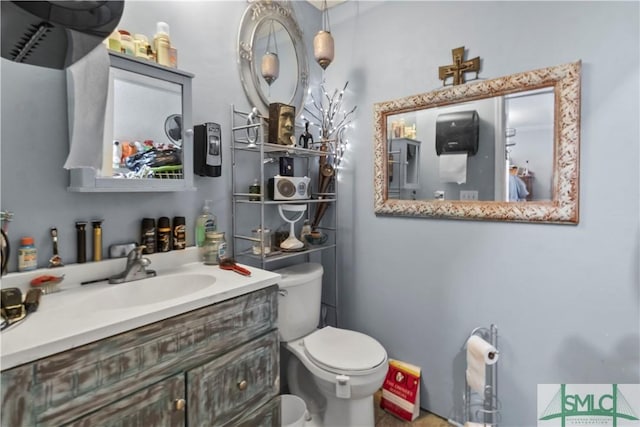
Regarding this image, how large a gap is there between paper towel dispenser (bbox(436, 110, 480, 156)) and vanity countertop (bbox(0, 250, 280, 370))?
1105 mm

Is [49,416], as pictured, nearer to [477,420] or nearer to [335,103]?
[477,420]

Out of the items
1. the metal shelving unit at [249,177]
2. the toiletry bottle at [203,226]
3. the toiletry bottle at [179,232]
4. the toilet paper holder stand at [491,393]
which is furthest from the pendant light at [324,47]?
the toilet paper holder stand at [491,393]

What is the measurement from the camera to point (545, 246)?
1.45 metres

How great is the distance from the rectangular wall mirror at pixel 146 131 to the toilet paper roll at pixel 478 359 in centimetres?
147

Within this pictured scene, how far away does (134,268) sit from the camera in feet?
3.97

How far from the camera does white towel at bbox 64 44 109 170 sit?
2.50 ft

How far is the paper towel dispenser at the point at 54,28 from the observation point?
61 cm

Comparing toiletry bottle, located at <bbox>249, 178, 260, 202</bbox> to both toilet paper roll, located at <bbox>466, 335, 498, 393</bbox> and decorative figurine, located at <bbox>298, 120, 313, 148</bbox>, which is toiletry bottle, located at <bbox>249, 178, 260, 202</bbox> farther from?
toilet paper roll, located at <bbox>466, 335, 498, 393</bbox>

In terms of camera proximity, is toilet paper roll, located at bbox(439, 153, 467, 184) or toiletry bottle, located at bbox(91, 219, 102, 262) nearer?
toiletry bottle, located at bbox(91, 219, 102, 262)

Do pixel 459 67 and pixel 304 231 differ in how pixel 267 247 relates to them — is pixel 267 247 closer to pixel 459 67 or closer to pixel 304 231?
pixel 304 231

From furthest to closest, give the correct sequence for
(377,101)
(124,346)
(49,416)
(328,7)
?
(328,7), (377,101), (124,346), (49,416)

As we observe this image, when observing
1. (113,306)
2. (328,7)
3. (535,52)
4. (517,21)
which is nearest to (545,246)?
(535,52)

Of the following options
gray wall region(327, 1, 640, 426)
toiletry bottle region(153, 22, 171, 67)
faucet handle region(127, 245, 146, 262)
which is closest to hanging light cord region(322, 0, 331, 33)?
gray wall region(327, 1, 640, 426)

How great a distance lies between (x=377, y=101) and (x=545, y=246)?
45.5 inches
